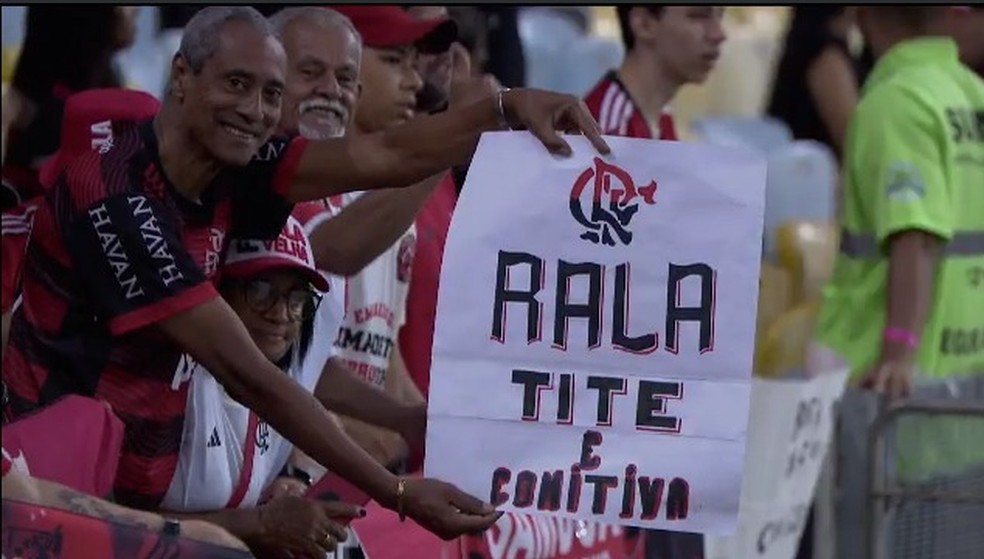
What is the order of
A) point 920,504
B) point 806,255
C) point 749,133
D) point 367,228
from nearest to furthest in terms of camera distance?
point 367,228 < point 920,504 < point 806,255 < point 749,133

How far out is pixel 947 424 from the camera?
7.76 m

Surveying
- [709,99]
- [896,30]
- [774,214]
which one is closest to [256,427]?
[896,30]

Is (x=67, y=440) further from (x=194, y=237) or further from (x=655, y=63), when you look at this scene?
(x=655, y=63)

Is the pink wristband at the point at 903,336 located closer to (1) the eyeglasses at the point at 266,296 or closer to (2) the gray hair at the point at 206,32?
(1) the eyeglasses at the point at 266,296

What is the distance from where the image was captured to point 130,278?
5.55 meters

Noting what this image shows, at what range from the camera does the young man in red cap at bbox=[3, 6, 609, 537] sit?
5559 mm

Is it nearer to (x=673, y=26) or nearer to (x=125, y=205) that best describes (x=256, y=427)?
(x=125, y=205)

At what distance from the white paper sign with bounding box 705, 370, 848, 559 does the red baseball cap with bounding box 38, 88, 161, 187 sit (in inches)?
87.7

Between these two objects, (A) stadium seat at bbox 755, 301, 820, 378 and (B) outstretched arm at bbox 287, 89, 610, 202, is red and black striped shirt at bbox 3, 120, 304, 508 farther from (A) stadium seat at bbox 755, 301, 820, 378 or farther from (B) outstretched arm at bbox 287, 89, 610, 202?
(A) stadium seat at bbox 755, 301, 820, 378

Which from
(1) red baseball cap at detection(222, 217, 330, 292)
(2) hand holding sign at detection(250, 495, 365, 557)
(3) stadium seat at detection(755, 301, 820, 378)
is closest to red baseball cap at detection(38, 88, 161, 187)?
(1) red baseball cap at detection(222, 217, 330, 292)

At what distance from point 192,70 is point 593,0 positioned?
9.19 feet

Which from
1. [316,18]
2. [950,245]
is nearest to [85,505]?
[316,18]

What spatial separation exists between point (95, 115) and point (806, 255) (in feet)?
16.6

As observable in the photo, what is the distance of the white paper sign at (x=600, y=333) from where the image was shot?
562cm
